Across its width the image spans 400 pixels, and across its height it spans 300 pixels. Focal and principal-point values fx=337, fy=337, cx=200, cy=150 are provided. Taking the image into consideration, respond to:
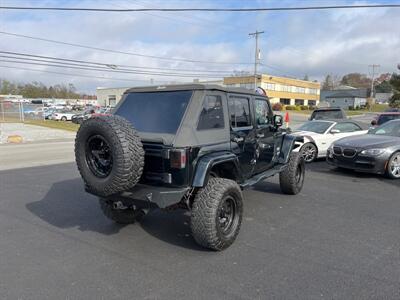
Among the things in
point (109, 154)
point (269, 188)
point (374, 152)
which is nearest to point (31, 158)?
point (269, 188)

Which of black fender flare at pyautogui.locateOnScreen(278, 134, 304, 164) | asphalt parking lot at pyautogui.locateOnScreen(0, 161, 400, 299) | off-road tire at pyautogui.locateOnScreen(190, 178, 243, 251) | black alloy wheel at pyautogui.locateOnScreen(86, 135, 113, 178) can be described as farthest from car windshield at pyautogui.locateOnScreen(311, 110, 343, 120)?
black alloy wheel at pyautogui.locateOnScreen(86, 135, 113, 178)

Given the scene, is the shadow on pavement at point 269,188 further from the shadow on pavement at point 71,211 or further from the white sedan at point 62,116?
the white sedan at point 62,116

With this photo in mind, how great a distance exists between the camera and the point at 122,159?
3.62 metres

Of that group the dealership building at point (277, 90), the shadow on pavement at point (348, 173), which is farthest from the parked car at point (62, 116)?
the dealership building at point (277, 90)

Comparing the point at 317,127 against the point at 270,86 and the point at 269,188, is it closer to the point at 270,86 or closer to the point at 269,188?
the point at 269,188

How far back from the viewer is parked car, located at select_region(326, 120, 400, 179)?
25.5 feet

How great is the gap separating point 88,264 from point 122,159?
4.06 feet

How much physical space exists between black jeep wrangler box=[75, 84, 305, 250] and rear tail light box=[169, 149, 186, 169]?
0.4 inches

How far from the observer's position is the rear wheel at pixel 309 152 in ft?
33.5

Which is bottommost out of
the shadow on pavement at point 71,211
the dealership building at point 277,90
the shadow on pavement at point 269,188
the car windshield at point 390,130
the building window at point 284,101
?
the shadow on pavement at point 71,211

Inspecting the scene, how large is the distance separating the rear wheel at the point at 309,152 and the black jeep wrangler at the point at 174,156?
5715mm

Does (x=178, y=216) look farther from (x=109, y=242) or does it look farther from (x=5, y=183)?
(x=5, y=183)

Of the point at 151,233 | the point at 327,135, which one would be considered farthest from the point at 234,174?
the point at 327,135

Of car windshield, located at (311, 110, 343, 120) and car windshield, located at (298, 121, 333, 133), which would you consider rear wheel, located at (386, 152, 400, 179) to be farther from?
car windshield, located at (311, 110, 343, 120)
